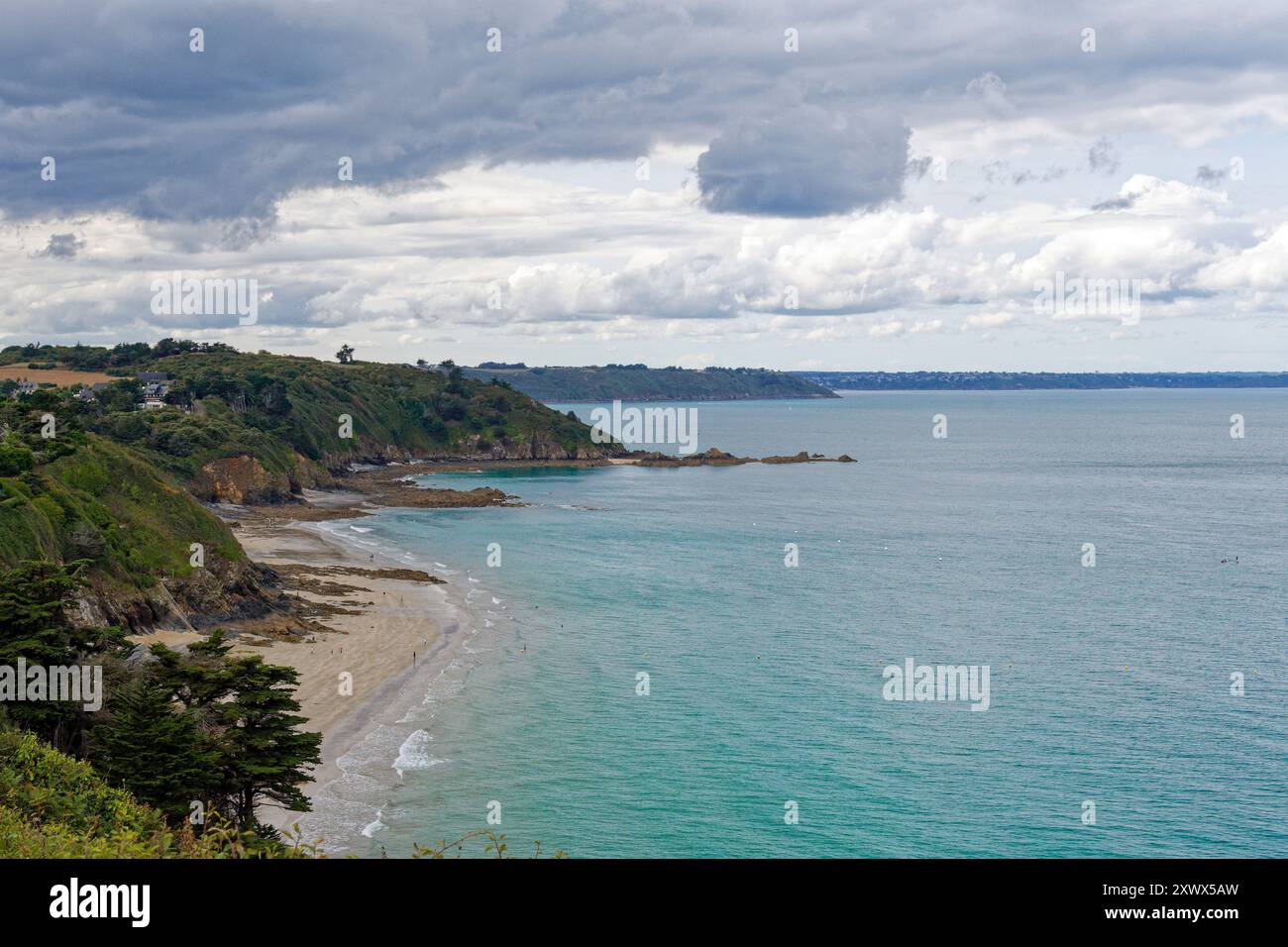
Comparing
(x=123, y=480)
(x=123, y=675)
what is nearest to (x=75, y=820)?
(x=123, y=675)

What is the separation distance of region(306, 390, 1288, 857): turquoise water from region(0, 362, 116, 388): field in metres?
90.5

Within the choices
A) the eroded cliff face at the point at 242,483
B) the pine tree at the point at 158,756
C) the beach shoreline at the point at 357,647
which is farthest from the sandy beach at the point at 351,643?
the eroded cliff face at the point at 242,483

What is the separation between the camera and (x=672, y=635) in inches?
2975

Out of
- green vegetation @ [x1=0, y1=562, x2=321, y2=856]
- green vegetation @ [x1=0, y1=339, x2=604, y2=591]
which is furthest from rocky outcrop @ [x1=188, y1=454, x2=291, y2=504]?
green vegetation @ [x1=0, y1=562, x2=321, y2=856]

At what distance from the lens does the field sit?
185375 mm

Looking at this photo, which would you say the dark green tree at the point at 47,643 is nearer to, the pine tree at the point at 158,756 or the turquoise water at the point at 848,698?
the pine tree at the point at 158,756

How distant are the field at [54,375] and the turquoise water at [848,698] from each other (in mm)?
A: 90517

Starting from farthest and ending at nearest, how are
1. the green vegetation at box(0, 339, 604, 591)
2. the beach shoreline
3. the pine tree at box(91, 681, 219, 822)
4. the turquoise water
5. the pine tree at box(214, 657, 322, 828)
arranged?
the green vegetation at box(0, 339, 604, 591) < the beach shoreline < the turquoise water < the pine tree at box(214, 657, 322, 828) < the pine tree at box(91, 681, 219, 822)

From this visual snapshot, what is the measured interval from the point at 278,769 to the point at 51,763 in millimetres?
9304

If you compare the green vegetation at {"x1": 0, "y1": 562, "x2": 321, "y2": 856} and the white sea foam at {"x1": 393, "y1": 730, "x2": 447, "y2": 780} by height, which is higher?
the green vegetation at {"x1": 0, "y1": 562, "x2": 321, "y2": 856}

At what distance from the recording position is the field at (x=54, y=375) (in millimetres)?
185375

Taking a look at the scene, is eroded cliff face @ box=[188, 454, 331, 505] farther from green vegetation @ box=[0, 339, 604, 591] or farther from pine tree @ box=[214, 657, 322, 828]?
pine tree @ box=[214, 657, 322, 828]
